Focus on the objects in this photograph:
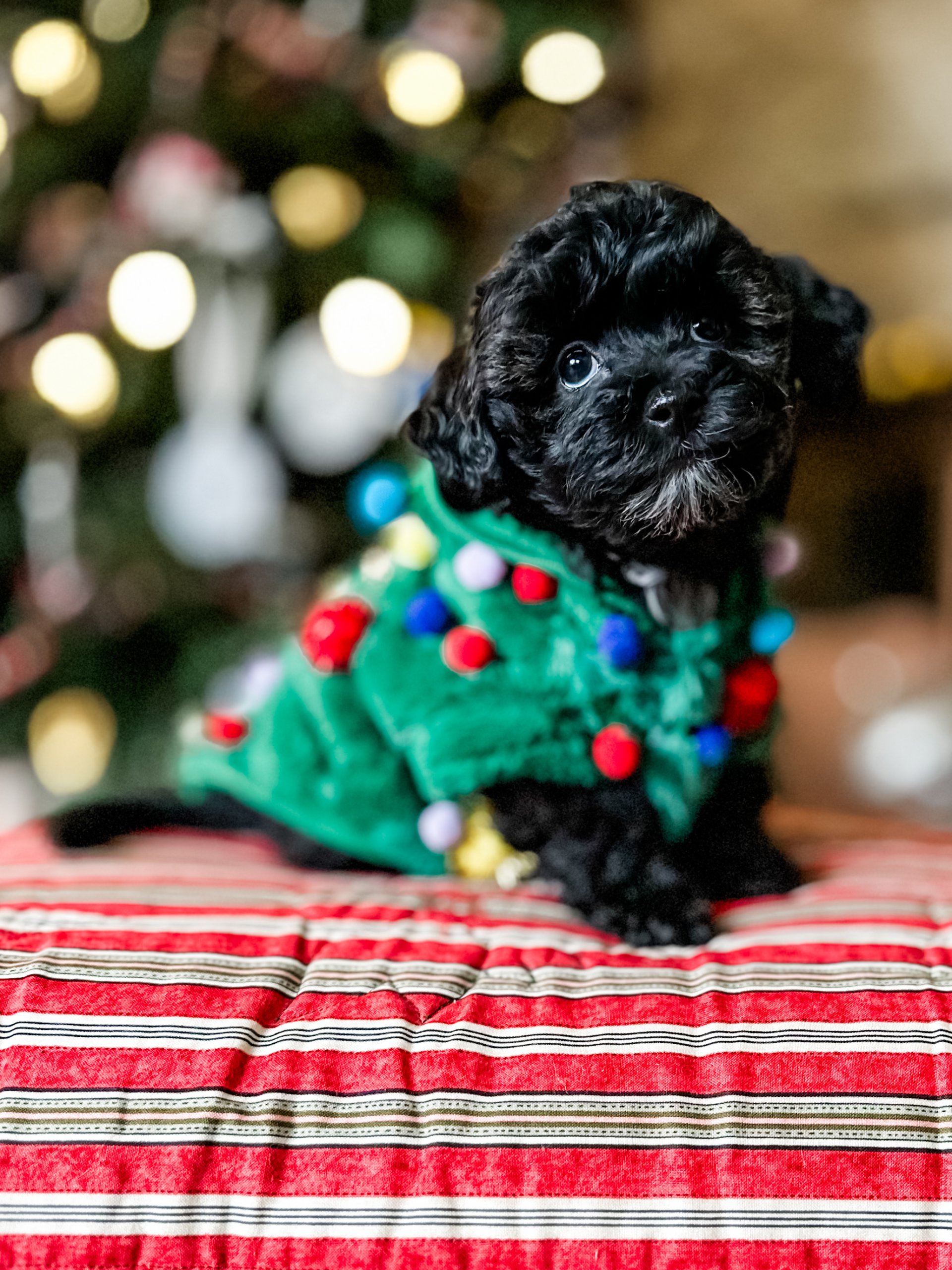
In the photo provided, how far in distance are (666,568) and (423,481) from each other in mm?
362

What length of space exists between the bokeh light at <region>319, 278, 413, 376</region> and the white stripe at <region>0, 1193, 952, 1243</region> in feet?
6.30

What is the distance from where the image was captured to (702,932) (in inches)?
45.1

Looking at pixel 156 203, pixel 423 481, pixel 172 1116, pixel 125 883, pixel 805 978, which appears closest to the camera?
pixel 172 1116

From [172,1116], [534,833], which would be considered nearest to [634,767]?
[534,833]

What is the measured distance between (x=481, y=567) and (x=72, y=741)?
6.20ft

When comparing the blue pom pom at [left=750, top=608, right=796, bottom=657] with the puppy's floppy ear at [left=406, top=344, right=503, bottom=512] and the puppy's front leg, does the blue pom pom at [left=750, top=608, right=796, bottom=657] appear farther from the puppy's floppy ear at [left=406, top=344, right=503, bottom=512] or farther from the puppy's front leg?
the puppy's floppy ear at [left=406, top=344, right=503, bottom=512]

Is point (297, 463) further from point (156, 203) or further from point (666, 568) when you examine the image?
point (666, 568)

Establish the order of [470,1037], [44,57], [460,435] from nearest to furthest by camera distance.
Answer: [470,1037] < [460,435] < [44,57]

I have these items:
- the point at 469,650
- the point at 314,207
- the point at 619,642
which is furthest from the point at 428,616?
the point at 314,207

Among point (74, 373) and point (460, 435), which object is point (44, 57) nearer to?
point (74, 373)

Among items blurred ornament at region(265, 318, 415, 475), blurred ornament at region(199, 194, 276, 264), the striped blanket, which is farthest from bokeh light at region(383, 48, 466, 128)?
the striped blanket

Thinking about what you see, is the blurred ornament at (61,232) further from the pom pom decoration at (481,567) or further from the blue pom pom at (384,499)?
the pom pom decoration at (481,567)

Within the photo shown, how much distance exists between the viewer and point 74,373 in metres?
2.36

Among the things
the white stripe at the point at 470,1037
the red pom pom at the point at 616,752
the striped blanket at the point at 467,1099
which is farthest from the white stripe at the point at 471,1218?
the red pom pom at the point at 616,752
